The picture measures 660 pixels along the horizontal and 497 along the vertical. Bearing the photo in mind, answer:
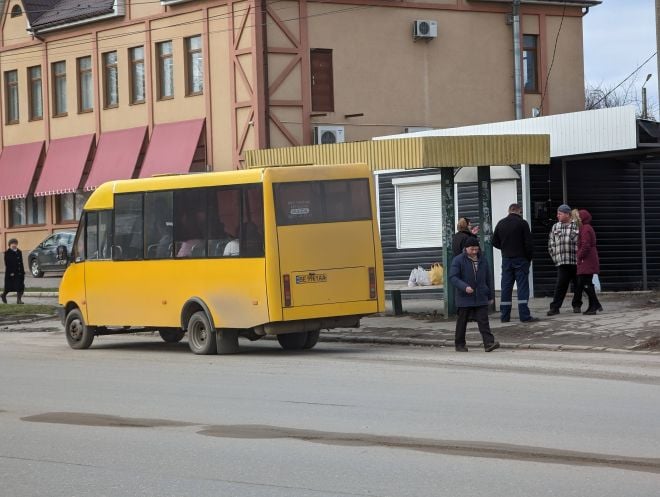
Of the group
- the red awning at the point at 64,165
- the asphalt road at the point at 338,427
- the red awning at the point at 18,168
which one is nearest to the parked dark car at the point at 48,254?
the red awning at the point at 64,165

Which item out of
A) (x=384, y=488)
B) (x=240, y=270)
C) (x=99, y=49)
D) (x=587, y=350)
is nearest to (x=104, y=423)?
(x=384, y=488)

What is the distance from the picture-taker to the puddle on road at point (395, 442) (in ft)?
31.2

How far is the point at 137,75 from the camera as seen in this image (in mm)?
45594

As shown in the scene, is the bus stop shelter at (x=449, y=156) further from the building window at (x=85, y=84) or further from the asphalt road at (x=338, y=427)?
the building window at (x=85, y=84)

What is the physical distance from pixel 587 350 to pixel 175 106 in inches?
1078

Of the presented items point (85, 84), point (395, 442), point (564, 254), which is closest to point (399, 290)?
point (564, 254)

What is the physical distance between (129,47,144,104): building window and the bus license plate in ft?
89.3

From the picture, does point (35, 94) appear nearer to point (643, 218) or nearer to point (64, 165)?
point (64, 165)

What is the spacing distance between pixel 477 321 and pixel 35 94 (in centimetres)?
3409

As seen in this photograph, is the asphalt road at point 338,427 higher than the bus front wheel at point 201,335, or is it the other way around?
the bus front wheel at point 201,335

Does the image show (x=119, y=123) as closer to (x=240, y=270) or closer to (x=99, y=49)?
(x=99, y=49)

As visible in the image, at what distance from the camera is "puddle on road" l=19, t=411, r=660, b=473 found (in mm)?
9508

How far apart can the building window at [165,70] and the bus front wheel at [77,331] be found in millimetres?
22733

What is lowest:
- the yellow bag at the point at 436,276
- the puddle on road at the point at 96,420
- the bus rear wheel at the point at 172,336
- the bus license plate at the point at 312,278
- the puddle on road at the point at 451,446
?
the puddle on road at the point at 451,446
